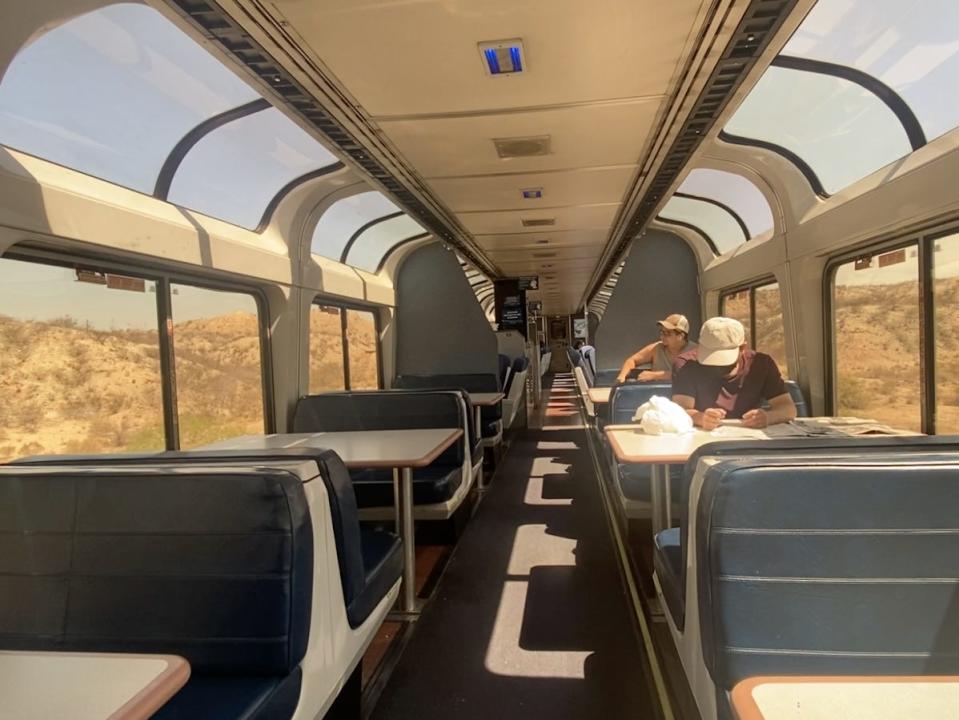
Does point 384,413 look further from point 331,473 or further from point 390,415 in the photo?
point 331,473

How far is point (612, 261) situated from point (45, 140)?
272 inches

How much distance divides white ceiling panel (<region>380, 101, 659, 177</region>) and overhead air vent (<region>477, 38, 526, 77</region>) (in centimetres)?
49

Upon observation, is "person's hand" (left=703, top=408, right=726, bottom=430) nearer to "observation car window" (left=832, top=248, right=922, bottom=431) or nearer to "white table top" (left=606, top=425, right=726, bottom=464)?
"white table top" (left=606, top=425, right=726, bottom=464)

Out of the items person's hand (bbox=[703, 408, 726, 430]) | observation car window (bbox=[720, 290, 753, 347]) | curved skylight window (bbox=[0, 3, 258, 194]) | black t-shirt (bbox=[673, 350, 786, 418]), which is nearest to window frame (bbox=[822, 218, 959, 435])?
black t-shirt (bbox=[673, 350, 786, 418])

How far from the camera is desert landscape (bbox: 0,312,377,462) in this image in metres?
2.49

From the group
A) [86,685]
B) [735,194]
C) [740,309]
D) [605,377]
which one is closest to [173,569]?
[86,685]

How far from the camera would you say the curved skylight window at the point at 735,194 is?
5.23 metres

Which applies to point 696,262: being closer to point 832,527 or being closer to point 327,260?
point 327,260

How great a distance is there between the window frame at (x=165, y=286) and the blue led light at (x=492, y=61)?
1.90m

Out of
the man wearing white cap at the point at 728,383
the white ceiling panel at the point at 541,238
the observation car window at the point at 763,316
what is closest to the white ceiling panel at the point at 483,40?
the man wearing white cap at the point at 728,383

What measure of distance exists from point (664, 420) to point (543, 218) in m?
3.06

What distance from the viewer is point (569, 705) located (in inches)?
89.8

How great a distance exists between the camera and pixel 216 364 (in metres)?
3.93

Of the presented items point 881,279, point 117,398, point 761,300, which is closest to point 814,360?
point 881,279
